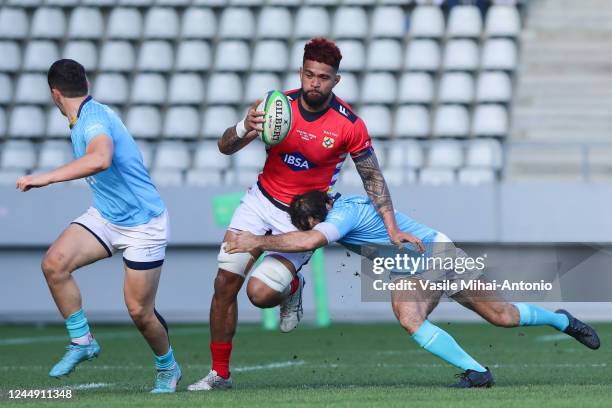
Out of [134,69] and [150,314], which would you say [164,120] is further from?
[150,314]

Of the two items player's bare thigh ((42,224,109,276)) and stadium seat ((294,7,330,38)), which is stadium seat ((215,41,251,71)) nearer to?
stadium seat ((294,7,330,38))

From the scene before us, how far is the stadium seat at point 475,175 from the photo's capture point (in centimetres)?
1505

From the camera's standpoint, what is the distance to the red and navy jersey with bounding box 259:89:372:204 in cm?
721

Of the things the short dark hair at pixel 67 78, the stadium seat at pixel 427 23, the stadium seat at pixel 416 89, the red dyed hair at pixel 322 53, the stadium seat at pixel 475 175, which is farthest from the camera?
the stadium seat at pixel 427 23

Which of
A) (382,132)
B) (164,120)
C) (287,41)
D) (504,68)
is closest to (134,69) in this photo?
(164,120)

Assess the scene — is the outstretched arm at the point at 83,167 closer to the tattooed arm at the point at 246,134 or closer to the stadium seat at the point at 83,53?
the tattooed arm at the point at 246,134

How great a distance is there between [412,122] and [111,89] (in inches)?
162

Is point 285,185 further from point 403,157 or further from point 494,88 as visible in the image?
point 494,88

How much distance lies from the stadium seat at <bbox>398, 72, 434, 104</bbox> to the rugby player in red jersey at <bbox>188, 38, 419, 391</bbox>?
9379mm

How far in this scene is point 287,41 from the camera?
58.2 ft

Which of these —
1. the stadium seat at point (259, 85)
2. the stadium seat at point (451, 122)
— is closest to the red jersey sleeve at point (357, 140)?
the stadium seat at point (451, 122)

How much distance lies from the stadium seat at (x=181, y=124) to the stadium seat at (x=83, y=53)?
5.04ft

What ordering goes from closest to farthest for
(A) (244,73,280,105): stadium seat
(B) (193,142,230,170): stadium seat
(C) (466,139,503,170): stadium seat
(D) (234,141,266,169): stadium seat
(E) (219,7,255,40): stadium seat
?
1. (C) (466,139,503,170): stadium seat
2. (D) (234,141,266,169): stadium seat
3. (B) (193,142,230,170): stadium seat
4. (A) (244,73,280,105): stadium seat
5. (E) (219,7,255,40): stadium seat

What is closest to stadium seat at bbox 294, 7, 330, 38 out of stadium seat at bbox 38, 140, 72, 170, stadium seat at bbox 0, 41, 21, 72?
stadium seat at bbox 38, 140, 72, 170
